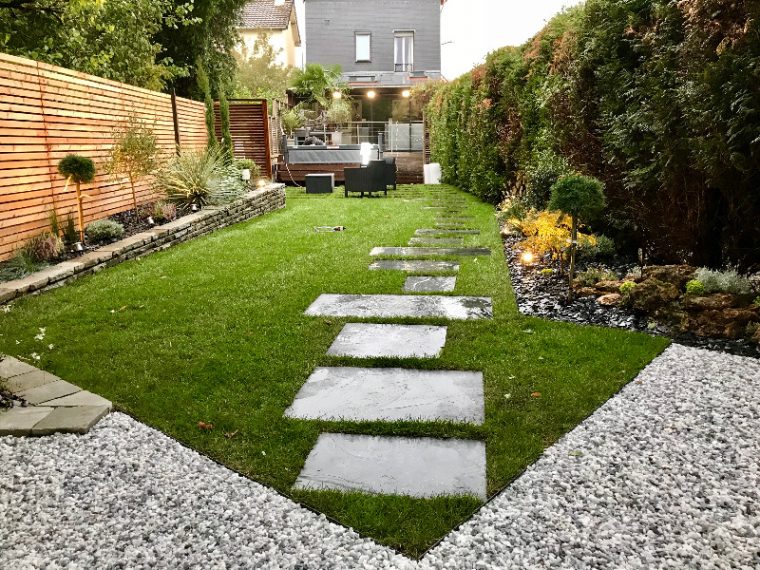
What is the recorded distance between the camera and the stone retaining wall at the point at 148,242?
18.4ft

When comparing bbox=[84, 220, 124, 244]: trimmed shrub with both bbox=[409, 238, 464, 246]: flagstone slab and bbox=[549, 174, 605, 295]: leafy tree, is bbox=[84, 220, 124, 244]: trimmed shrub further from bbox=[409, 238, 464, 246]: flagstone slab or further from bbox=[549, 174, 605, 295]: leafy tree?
bbox=[549, 174, 605, 295]: leafy tree

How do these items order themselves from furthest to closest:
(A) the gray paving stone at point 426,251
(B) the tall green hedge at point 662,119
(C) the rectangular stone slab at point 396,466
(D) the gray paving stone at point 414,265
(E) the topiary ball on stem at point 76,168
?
(A) the gray paving stone at point 426,251 < (E) the topiary ball on stem at point 76,168 < (D) the gray paving stone at point 414,265 < (B) the tall green hedge at point 662,119 < (C) the rectangular stone slab at point 396,466

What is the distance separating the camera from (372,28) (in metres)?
29.6

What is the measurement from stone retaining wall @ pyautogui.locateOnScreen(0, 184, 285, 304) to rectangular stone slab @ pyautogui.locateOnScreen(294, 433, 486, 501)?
13.0 feet

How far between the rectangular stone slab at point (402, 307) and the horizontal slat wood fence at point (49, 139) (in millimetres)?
3644

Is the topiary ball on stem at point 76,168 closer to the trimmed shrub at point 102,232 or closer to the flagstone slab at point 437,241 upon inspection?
the trimmed shrub at point 102,232

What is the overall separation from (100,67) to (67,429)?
9.88m

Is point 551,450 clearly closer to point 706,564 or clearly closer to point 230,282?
point 706,564

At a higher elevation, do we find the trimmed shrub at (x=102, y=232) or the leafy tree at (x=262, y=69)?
the leafy tree at (x=262, y=69)

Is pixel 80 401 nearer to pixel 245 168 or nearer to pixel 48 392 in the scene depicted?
pixel 48 392

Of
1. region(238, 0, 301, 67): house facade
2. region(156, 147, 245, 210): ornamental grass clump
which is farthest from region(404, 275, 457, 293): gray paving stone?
region(238, 0, 301, 67): house facade

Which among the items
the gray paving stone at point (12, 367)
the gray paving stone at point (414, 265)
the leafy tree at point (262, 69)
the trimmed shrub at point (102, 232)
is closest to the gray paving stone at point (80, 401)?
the gray paving stone at point (12, 367)

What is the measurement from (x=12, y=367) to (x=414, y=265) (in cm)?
413

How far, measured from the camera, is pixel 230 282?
6016 millimetres
